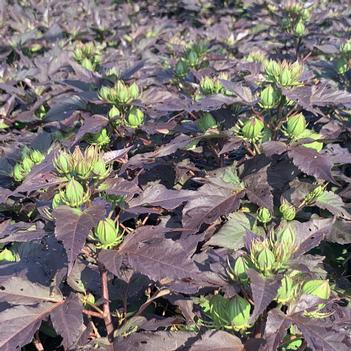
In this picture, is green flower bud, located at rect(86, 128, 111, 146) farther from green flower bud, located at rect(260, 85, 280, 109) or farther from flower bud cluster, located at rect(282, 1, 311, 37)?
flower bud cluster, located at rect(282, 1, 311, 37)

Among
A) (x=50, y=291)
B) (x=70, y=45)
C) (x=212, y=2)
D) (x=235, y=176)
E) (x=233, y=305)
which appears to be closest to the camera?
(x=233, y=305)

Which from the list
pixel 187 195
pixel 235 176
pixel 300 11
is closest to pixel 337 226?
pixel 235 176

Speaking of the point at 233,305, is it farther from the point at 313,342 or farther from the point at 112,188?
the point at 112,188

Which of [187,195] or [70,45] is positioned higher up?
[187,195]

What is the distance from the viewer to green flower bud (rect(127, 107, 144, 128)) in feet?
6.66

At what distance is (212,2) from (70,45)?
7.01 feet

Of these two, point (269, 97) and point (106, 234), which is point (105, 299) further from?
point (269, 97)

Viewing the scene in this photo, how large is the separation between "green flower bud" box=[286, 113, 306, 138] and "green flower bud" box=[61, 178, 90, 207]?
83cm

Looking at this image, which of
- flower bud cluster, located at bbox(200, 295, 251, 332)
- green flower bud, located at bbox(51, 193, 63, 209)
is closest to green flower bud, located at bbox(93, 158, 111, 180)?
green flower bud, located at bbox(51, 193, 63, 209)

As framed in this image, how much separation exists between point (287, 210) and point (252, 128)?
301mm

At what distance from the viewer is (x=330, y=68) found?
263 centimetres

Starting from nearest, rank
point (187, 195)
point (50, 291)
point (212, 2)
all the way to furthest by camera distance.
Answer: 1. point (50, 291)
2. point (187, 195)
3. point (212, 2)

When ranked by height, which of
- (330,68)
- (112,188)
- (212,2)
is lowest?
(212,2)

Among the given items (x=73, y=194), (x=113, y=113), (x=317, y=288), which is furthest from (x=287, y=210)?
(x=73, y=194)
